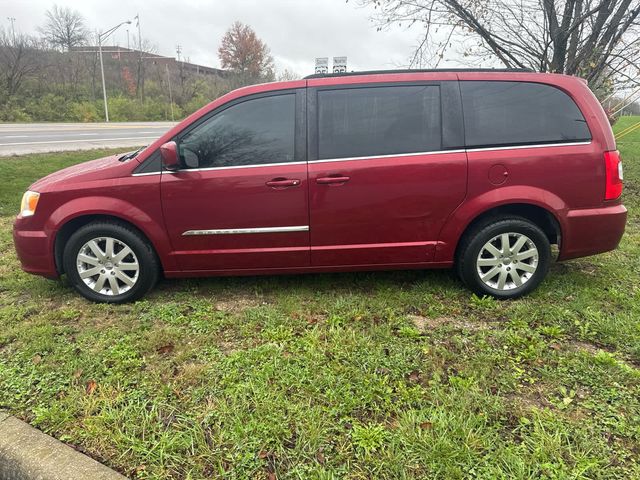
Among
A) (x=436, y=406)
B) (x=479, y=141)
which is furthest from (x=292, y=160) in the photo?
(x=436, y=406)

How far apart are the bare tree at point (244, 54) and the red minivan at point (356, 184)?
5196cm

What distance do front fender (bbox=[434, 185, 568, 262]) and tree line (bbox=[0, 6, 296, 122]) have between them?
35721 millimetres

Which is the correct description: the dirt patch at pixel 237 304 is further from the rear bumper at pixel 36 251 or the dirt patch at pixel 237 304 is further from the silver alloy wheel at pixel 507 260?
the silver alloy wheel at pixel 507 260

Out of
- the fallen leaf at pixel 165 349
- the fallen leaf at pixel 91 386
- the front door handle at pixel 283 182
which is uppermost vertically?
the front door handle at pixel 283 182

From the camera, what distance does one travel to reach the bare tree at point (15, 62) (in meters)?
32.2

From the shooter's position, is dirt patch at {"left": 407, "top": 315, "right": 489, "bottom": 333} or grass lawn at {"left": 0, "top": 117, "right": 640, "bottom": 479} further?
dirt patch at {"left": 407, "top": 315, "right": 489, "bottom": 333}

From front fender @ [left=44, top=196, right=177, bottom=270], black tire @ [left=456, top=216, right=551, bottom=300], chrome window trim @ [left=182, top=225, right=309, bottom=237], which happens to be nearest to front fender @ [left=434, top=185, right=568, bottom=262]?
black tire @ [left=456, top=216, right=551, bottom=300]

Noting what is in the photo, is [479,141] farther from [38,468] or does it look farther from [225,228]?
[38,468]

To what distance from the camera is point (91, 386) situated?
255 cm

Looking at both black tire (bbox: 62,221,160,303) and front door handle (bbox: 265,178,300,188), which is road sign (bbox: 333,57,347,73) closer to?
front door handle (bbox: 265,178,300,188)

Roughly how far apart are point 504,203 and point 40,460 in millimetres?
3327

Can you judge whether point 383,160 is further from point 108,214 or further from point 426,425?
point 108,214

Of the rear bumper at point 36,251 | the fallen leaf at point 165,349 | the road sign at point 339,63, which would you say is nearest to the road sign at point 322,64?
the road sign at point 339,63

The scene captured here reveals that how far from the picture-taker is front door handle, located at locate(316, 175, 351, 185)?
11.2 feet
